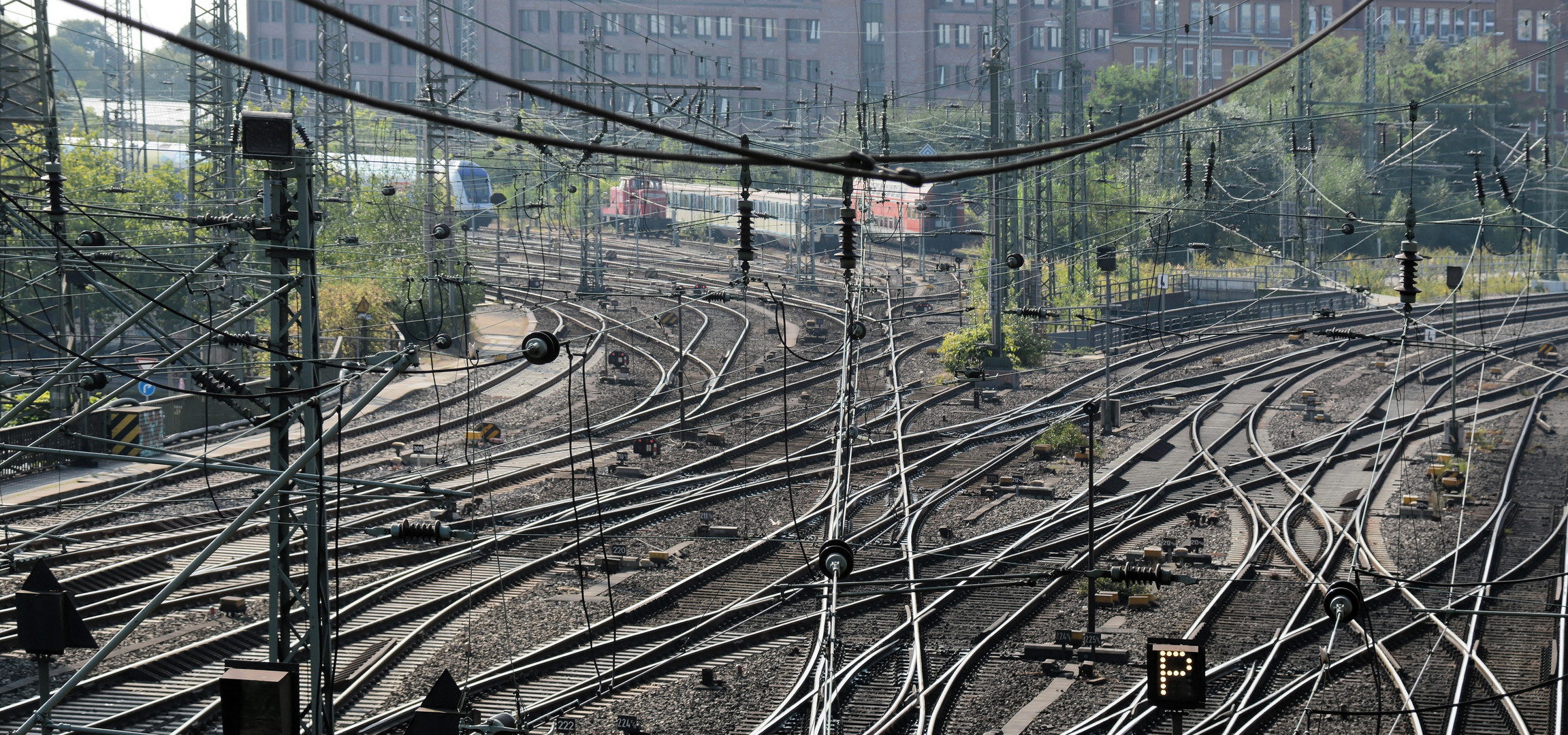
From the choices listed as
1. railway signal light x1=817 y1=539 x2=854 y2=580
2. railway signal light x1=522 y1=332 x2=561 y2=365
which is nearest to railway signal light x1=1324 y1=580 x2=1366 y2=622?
railway signal light x1=817 y1=539 x2=854 y2=580

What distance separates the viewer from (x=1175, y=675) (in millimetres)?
10555

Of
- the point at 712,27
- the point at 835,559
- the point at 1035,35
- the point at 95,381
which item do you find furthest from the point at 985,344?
the point at 1035,35

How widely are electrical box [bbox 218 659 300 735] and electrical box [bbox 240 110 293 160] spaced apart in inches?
129

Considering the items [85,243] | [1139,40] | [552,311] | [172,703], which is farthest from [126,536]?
[1139,40]

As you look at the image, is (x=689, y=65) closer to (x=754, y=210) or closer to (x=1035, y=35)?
(x=1035, y=35)

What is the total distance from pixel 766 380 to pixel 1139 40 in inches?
2132

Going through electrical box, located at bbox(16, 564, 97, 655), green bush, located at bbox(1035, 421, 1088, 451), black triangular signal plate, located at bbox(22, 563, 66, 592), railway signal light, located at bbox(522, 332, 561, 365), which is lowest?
green bush, located at bbox(1035, 421, 1088, 451)

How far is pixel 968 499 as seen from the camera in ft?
68.5

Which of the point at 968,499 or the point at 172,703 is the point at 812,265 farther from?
the point at 172,703

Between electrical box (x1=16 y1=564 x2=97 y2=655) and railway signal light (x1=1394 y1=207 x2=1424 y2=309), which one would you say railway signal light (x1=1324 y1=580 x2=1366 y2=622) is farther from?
electrical box (x1=16 y1=564 x2=97 y2=655)

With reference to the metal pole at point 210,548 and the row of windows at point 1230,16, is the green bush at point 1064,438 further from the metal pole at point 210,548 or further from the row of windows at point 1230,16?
the row of windows at point 1230,16

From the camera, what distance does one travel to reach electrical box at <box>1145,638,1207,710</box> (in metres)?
10.5

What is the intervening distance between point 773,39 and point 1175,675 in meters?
63.7

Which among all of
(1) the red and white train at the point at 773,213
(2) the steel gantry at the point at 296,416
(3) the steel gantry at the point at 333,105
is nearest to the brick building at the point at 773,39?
(1) the red and white train at the point at 773,213
